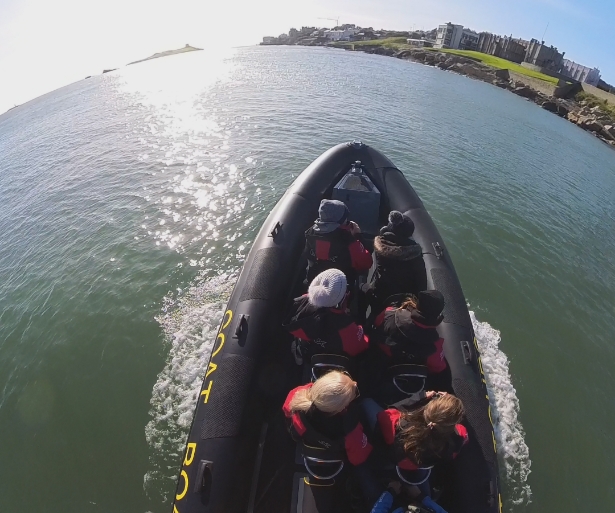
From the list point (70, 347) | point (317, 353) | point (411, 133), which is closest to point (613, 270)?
point (317, 353)

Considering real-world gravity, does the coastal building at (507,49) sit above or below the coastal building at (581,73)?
above

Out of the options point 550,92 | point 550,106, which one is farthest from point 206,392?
point 550,92

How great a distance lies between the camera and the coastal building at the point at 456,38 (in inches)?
3179

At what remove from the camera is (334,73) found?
3681 centimetres

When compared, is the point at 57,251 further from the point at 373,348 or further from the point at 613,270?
the point at 613,270

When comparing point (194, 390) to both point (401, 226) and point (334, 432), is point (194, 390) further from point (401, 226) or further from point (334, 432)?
point (401, 226)

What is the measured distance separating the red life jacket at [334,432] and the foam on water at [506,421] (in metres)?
3.40

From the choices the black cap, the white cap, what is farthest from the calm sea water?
the black cap

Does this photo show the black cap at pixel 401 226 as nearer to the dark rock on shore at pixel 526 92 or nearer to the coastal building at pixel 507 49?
the dark rock on shore at pixel 526 92

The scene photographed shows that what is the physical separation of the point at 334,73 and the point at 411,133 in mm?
23251

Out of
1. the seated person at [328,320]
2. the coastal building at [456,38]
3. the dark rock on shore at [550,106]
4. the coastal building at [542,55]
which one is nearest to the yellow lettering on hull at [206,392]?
the seated person at [328,320]

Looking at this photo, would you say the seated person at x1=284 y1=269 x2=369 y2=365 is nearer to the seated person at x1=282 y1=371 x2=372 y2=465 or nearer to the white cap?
the white cap

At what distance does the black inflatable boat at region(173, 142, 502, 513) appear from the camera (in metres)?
3.07

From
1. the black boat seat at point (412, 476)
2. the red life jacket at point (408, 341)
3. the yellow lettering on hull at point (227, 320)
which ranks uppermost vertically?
the red life jacket at point (408, 341)
